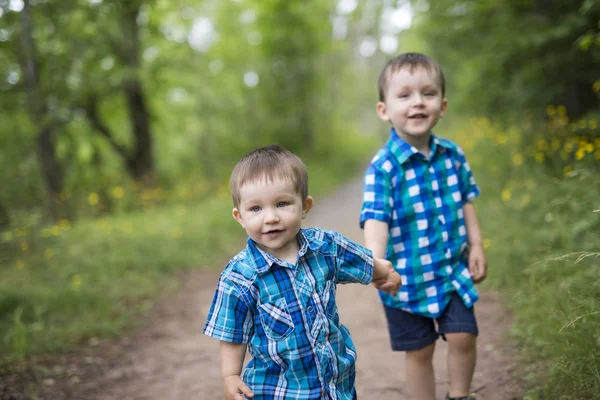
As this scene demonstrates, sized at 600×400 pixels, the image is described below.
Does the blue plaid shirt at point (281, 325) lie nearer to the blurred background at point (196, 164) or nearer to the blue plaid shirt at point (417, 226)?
the blue plaid shirt at point (417, 226)

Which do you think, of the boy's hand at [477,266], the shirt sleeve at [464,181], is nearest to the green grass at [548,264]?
the boy's hand at [477,266]

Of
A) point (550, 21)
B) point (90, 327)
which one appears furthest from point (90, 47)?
point (550, 21)

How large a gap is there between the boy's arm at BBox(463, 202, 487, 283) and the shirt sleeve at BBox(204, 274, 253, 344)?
1.19m

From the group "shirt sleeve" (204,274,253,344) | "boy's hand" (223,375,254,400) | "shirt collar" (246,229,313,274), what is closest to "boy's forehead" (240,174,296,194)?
"shirt collar" (246,229,313,274)

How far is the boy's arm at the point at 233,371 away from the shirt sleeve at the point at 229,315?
0.04 m

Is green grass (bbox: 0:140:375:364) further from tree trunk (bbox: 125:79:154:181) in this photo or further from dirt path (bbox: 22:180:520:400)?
tree trunk (bbox: 125:79:154:181)

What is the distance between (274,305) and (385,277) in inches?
20.7

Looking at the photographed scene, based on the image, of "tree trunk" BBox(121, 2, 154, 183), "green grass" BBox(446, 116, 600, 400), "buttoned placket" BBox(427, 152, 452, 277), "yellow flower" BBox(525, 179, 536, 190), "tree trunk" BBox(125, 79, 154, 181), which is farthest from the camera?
"tree trunk" BBox(125, 79, 154, 181)

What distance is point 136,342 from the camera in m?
4.02

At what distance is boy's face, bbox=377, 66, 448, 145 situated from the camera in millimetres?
2172

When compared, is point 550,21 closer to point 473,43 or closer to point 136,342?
point 473,43

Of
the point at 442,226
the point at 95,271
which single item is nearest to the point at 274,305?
the point at 442,226

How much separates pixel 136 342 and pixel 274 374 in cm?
274

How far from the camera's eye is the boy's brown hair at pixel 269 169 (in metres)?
1.66
